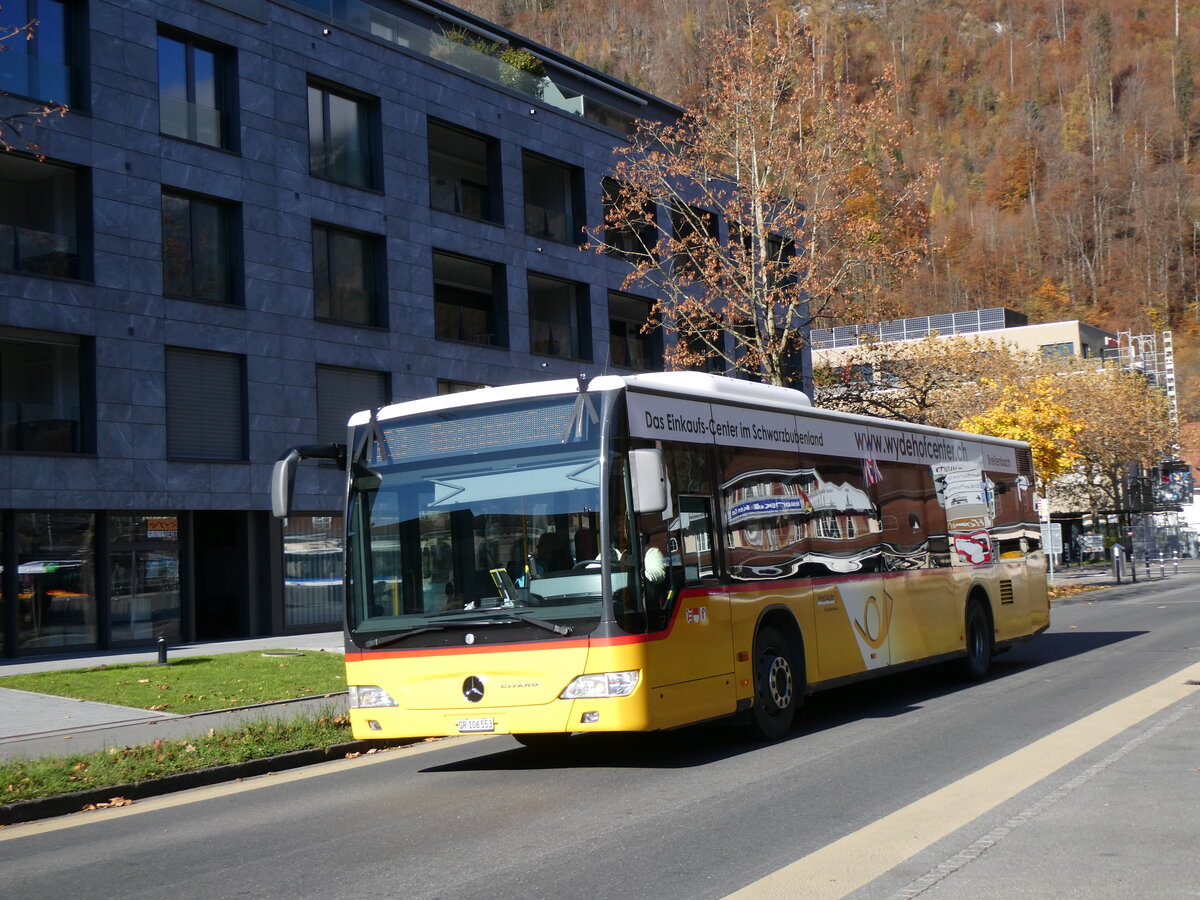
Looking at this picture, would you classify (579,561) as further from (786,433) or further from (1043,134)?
(1043,134)

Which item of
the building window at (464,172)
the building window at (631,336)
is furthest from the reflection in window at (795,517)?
the building window at (631,336)

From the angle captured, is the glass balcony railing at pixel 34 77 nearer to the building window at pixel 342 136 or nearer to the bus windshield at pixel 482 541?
the building window at pixel 342 136

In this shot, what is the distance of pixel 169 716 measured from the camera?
48.1ft

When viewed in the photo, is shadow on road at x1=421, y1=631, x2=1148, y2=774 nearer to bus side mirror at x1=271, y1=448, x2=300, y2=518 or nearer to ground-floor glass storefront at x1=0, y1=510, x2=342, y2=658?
bus side mirror at x1=271, y1=448, x2=300, y2=518

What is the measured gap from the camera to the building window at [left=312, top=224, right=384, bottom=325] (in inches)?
1238

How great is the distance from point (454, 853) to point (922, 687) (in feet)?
31.7

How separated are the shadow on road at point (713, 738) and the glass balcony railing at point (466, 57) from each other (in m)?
23.2

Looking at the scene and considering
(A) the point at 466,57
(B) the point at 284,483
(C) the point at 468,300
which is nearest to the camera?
(B) the point at 284,483

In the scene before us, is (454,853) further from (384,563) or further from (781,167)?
(781,167)

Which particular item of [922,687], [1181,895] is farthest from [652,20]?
[1181,895]

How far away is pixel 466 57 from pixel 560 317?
26.2 feet

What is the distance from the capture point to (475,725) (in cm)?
971

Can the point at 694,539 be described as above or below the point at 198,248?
below

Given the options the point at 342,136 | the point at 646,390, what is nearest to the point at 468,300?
the point at 342,136
